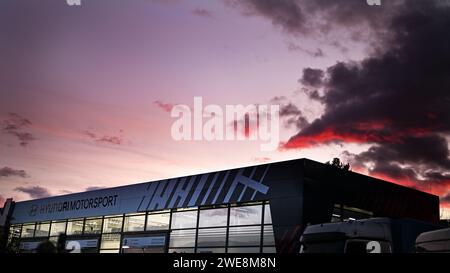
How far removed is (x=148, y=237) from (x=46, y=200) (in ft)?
46.0

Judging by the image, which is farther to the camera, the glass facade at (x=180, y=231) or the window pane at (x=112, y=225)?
the window pane at (x=112, y=225)

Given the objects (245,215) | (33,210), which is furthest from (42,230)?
(245,215)

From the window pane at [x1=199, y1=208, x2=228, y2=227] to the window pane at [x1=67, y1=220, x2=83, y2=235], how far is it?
1308 cm

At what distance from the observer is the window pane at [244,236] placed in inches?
985

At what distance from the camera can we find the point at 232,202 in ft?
86.9

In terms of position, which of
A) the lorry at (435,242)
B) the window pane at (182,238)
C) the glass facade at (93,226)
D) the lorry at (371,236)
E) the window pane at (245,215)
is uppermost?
the glass facade at (93,226)

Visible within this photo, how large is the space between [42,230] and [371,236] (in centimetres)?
3339

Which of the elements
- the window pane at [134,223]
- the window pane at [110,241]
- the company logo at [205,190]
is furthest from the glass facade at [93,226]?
the company logo at [205,190]

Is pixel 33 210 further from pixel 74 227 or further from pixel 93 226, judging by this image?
pixel 93 226

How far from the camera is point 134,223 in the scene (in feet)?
107

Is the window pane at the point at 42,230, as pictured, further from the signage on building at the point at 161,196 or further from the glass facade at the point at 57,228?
the glass facade at the point at 57,228

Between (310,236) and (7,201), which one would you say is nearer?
(310,236)
